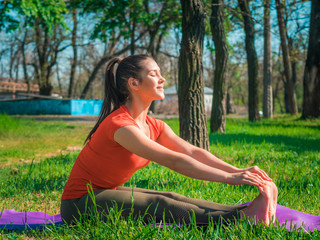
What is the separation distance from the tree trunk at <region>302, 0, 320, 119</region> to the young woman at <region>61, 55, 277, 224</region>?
469 inches

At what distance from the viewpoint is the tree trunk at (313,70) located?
12867 mm

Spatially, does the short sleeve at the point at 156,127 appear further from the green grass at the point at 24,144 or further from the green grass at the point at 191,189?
the green grass at the point at 24,144

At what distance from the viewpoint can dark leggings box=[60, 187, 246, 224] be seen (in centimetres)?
225

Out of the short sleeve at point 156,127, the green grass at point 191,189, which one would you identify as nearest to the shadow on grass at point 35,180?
the green grass at point 191,189

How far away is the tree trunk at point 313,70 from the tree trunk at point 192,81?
9173 millimetres

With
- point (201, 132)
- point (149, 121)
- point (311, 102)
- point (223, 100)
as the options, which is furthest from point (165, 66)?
point (149, 121)

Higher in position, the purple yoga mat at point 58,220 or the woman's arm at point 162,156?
the woman's arm at point 162,156

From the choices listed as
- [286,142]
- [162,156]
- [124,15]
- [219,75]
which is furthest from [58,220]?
[124,15]

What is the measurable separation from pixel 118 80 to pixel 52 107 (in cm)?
2901

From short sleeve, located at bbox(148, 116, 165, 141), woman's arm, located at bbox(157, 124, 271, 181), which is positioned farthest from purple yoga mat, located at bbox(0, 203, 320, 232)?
short sleeve, located at bbox(148, 116, 165, 141)

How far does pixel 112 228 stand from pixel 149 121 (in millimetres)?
963

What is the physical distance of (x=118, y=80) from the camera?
2592 mm

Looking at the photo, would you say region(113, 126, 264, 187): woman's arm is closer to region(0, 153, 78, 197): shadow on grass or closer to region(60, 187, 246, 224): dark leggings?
region(60, 187, 246, 224): dark leggings

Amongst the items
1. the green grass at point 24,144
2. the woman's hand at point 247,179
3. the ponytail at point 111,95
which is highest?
the ponytail at point 111,95
